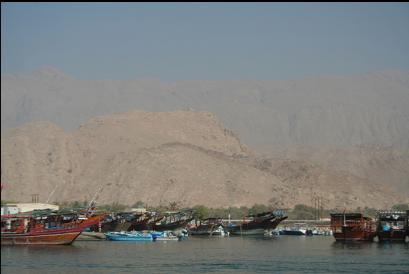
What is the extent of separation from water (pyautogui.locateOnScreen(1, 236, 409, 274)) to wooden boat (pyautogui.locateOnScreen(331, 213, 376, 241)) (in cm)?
1164

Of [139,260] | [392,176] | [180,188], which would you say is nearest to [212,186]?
[180,188]

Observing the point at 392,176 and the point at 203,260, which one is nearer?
the point at 203,260

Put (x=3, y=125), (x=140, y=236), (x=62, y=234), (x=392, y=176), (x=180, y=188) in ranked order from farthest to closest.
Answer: (x=180, y=188) → (x=392, y=176) → (x=140, y=236) → (x=62, y=234) → (x=3, y=125)

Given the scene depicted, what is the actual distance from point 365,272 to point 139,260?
1765 centimetres

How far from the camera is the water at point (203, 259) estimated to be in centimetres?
5547

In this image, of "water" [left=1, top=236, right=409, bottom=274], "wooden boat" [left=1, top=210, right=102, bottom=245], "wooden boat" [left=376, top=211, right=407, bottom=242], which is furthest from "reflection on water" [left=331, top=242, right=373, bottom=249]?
"wooden boat" [left=1, top=210, right=102, bottom=245]

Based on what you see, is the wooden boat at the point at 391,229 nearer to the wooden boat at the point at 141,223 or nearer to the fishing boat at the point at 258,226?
the fishing boat at the point at 258,226

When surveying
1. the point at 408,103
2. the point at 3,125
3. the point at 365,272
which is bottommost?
the point at 365,272

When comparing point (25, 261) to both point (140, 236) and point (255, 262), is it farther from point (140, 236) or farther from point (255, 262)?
point (140, 236)

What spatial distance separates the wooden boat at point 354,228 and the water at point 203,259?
1164 centimetres

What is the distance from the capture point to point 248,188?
198m

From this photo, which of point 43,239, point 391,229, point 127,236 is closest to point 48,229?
point 43,239

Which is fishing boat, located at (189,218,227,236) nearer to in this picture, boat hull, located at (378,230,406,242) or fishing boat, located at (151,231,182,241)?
fishing boat, located at (151,231,182,241)

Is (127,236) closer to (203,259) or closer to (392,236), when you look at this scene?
(392,236)
